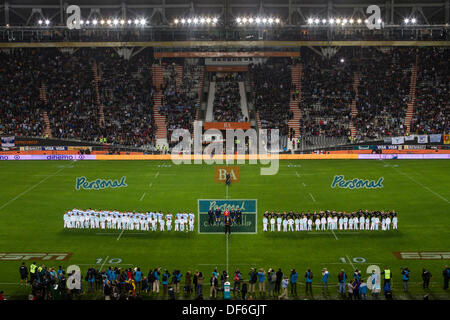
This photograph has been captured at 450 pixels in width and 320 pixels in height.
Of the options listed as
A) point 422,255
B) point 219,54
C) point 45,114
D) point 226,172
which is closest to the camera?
point 422,255

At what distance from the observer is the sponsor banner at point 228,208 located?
26.7 m

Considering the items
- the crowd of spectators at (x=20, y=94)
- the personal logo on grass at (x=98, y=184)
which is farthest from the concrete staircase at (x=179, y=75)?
the personal logo on grass at (x=98, y=184)

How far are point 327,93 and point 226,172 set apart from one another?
23.1 m

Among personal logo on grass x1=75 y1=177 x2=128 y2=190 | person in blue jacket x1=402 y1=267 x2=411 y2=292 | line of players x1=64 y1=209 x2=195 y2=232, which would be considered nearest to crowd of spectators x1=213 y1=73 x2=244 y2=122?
personal logo on grass x1=75 y1=177 x2=128 y2=190

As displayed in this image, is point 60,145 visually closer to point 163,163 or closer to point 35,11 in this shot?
point 163,163

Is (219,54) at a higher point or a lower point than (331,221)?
higher

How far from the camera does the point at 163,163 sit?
153 feet

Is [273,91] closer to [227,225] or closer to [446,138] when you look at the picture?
[446,138]

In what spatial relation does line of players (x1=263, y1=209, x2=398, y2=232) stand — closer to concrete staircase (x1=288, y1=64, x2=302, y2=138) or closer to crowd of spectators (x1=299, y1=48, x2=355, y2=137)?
crowd of spectators (x1=299, y1=48, x2=355, y2=137)

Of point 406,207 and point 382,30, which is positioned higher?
point 382,30

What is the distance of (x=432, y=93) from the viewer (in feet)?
187

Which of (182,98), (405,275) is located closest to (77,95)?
(182,98)

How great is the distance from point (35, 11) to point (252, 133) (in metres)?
28.9

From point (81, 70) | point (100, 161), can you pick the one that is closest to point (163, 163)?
point (100, 161)
